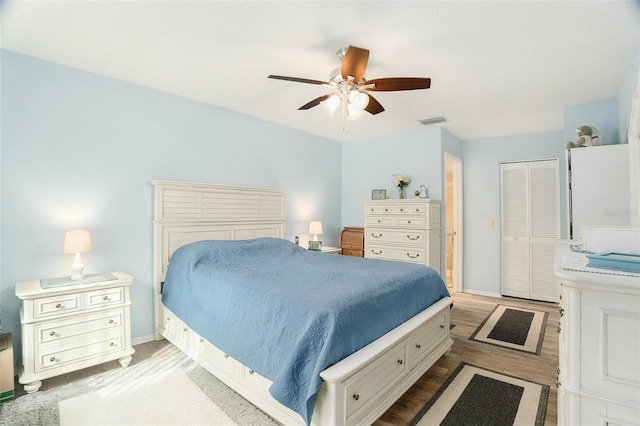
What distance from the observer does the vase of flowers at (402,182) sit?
4906 millimetres

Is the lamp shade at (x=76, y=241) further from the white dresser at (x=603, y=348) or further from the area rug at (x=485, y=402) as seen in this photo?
the white dresser at (x=603, y=348)

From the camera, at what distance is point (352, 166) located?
569 centimetres

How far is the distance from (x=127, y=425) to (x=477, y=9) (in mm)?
3395

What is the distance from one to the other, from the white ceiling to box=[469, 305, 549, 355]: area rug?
2597 millimetres

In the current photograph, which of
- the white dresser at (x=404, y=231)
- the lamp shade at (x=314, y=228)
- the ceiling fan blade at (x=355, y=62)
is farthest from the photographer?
the lamp shade at (x=314, y=228)

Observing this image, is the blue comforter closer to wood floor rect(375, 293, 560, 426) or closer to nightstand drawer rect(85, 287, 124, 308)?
nightstand drawer rect(85, 287, 124, 308)

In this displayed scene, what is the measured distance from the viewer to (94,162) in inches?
116

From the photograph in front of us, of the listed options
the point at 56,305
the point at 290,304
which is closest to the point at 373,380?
the point at 290,304

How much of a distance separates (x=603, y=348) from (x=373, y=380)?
1.26 m

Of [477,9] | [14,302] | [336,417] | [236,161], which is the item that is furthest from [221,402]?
[477,9]

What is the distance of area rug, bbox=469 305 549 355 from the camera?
3270 mm

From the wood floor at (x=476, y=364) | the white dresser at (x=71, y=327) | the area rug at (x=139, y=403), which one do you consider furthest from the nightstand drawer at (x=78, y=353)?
the wood floor at (x=476, y=364)

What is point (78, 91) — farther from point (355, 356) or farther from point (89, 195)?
point (355, 356)

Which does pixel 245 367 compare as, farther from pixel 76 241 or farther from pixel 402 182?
pixel 402 182
